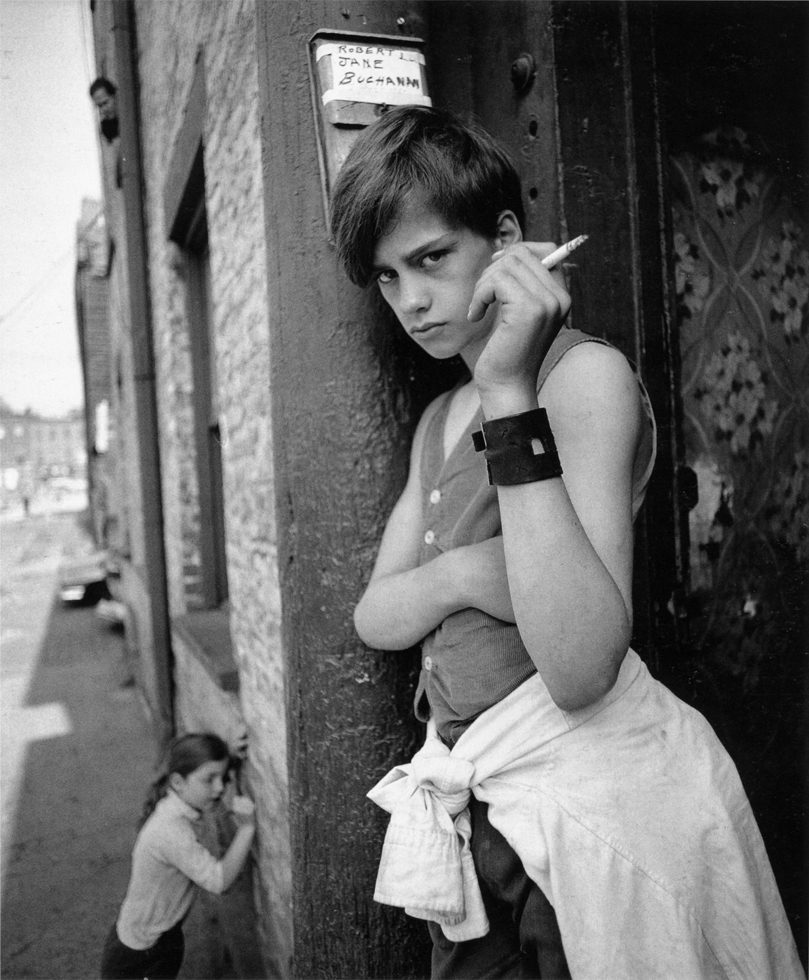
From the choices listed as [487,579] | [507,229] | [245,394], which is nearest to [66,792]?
[245,394]

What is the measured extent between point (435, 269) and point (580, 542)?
1.93 ft

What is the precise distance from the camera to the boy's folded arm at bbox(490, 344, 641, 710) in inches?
38.2

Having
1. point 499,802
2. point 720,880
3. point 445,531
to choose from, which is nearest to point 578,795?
point 499,802

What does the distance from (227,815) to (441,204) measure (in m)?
3.03

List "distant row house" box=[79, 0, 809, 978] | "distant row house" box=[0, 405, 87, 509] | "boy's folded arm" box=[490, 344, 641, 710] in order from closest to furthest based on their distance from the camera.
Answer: "boy's folded arm" box=[490, 344, 641, 710]
"distant row house" box=[79, 0, 809, 978]
"distant row house" box=[0, 405, 87, 509]

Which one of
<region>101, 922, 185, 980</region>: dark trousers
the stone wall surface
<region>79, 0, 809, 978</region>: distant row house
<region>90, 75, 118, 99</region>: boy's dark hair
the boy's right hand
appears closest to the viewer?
the boy's right hand

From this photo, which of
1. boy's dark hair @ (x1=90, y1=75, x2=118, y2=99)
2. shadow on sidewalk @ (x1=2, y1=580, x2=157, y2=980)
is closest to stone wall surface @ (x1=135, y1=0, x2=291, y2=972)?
shadow on sidewalk @ (x1=2, y1=580, x2=157, y2=980)

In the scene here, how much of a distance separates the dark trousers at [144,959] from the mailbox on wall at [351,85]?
2.74 metres

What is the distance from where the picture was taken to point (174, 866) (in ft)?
8.94

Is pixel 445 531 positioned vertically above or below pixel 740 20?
below

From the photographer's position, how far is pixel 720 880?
106 centimetres

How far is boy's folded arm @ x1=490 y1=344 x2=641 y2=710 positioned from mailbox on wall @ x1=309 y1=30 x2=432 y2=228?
920mm

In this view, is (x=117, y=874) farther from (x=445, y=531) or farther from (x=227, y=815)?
(x=445, y=531)

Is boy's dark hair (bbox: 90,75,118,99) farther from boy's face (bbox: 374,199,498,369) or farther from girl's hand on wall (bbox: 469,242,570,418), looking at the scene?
girl's hand on wall (bbox: 469,242,570,418)
